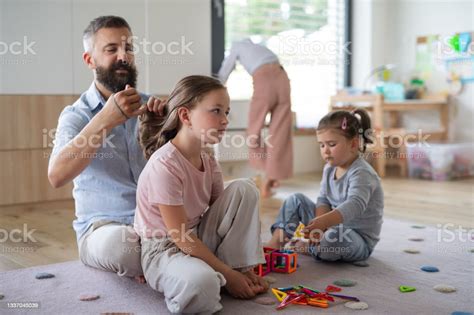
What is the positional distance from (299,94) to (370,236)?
8.31 feet

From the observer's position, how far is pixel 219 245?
1.51 metres

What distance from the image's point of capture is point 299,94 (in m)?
4.29

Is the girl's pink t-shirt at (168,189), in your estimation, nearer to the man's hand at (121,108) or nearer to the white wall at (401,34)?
the man's hand at (121,108)

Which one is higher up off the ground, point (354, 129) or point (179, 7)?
point (179, 7)

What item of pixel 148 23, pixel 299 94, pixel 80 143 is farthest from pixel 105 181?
pixel 299 94

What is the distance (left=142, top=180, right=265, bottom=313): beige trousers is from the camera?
4.38 feet

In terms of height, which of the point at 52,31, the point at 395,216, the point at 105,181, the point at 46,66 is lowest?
the point at 395,216

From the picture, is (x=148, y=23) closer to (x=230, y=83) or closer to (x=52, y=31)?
(x=52, y=31)

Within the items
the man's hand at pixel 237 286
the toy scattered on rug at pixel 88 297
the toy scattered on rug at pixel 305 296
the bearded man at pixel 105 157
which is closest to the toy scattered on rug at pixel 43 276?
the bearded man at pixel 105 157

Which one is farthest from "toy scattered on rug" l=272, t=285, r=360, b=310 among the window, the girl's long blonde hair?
the window

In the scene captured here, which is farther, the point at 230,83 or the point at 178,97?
the point at 230,83

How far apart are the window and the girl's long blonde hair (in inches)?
87.9

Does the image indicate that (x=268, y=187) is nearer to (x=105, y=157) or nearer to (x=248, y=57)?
(x=248, y=57)

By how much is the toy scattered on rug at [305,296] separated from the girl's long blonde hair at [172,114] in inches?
19.7
